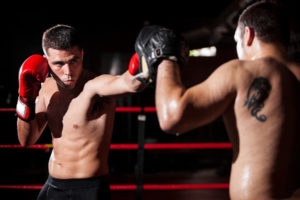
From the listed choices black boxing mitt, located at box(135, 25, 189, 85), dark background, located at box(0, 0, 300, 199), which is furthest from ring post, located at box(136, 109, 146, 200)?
dark background, located at box(0, 0, 300, 199)

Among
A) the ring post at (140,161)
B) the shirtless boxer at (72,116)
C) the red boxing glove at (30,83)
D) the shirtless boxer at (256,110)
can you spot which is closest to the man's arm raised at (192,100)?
the shirtless boxer at (256,110)

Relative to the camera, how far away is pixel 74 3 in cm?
579

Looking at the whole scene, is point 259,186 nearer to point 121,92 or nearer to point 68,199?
point 121,92

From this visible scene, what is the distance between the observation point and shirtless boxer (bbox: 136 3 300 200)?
36.7 inches

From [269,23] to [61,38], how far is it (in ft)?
3.68

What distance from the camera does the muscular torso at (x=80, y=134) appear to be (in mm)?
1610

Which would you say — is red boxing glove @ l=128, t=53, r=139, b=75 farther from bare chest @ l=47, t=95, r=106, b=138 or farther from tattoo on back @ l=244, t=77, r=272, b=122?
tattoo on back @ l=244, t=77, r=272, b=122

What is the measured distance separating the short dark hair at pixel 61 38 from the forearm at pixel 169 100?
2.79 feet

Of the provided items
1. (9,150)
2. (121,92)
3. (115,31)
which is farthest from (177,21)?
(121,92)

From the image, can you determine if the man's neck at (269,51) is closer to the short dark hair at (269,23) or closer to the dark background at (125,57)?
the short dark hair at (269,23)

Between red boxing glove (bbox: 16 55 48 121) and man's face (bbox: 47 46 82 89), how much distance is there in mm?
110

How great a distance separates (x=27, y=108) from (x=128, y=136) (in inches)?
142

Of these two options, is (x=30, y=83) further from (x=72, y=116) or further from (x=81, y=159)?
(x=81, y=159)

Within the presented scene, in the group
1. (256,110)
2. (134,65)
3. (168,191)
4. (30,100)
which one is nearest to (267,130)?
(256,110)
